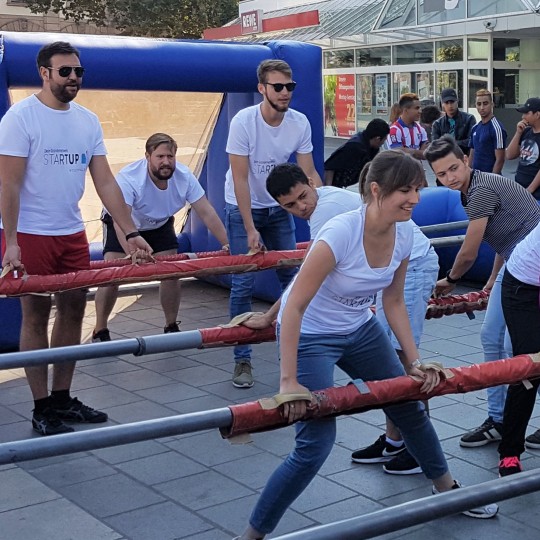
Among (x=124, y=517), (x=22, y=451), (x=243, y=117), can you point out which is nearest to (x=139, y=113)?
(x=243, y=117)

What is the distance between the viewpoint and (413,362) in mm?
3439

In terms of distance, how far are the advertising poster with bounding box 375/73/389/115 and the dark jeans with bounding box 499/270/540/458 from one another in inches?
926

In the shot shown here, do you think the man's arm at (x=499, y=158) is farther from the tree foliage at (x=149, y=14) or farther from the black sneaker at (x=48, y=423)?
the tree foliage at (x=149, y=14)

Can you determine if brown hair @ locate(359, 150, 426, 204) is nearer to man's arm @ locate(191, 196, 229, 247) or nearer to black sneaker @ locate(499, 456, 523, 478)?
black sneaker @ locate(499, 456, 523, 478)

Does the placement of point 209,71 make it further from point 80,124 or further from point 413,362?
point 413,362

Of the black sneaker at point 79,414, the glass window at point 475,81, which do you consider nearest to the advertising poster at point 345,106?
the glass window at point 475,81

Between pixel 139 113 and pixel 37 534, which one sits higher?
pixel 139 113

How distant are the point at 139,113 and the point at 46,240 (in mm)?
3967

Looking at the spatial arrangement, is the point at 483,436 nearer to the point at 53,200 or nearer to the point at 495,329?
the point at 495,329

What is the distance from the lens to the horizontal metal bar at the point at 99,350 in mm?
3512

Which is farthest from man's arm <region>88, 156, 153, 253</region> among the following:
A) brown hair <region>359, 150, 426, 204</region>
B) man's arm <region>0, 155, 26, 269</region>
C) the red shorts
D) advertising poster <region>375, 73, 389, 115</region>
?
advertising poster <region>375, 73, 389, 115</region>

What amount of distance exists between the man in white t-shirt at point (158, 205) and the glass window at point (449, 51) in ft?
62.1

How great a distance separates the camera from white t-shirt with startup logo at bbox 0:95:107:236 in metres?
4.73

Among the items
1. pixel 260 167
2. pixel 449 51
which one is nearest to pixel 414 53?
pixel 449 51
